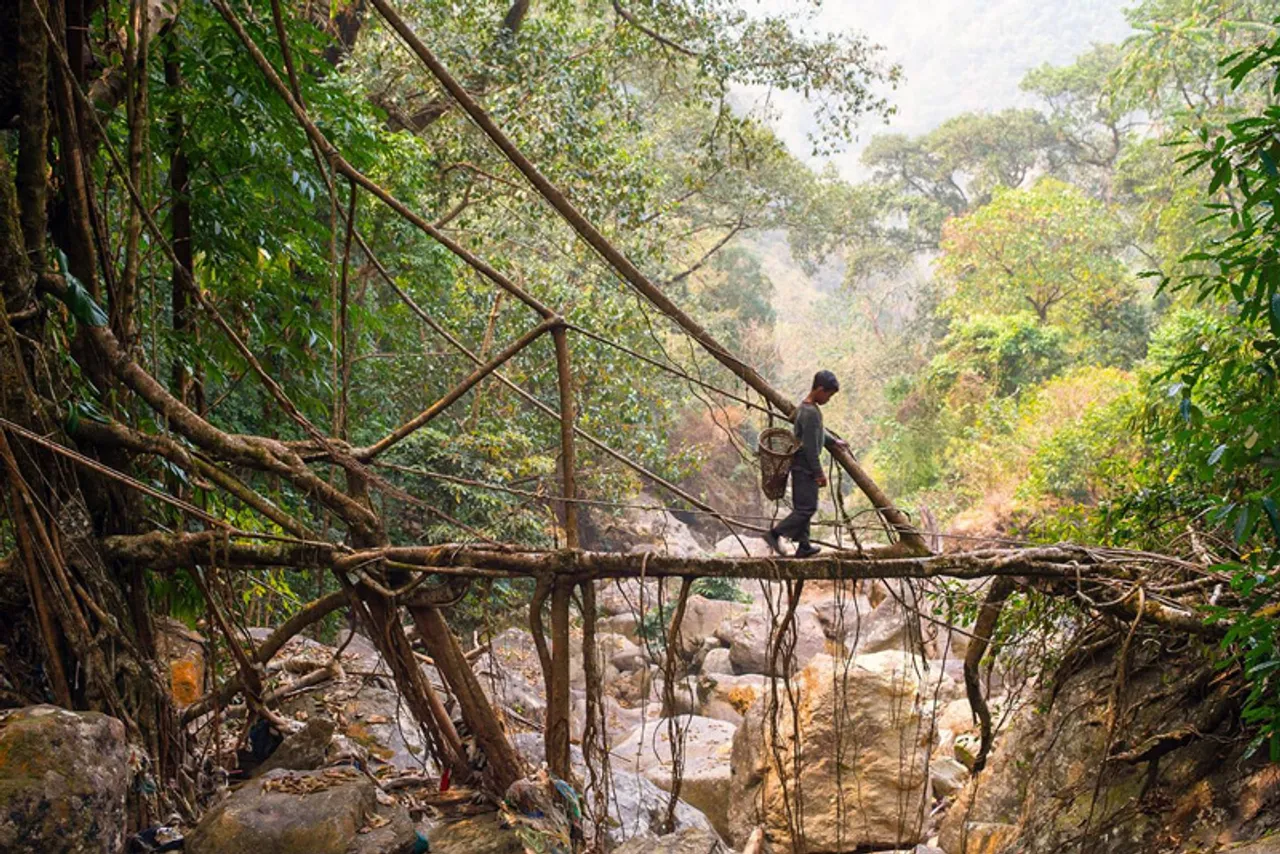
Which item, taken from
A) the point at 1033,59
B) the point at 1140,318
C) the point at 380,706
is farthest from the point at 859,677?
the point at 1033,59

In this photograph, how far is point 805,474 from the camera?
13.1 ft

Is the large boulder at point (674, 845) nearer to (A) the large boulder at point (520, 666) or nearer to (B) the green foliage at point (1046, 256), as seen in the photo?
(A) the large boulder at point (520, 666)

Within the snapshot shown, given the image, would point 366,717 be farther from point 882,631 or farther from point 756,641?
point 756,641

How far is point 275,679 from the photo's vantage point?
17.8ft

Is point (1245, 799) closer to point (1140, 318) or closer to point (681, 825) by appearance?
point (681, 825)

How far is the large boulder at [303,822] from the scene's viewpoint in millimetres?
3166

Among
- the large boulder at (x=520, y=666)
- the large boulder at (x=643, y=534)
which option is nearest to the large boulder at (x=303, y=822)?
the large boulder at (x=520, y=666)

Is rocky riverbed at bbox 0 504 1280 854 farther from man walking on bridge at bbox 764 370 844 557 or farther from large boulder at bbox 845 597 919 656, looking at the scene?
large boulder at bbox 845 597 919 656

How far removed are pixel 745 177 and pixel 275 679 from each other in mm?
17371

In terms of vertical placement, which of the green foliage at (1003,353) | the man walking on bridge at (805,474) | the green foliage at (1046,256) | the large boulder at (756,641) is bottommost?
the man walking on bridge at (805,474)

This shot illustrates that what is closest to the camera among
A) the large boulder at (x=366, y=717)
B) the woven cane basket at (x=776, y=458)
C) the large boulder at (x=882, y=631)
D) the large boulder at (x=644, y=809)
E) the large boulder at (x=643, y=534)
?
the woven cane basket at (x=776, y=458)

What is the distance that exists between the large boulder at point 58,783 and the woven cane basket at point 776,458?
8.40 feet

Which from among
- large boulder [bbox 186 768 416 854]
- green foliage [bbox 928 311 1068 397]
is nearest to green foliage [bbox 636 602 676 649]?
large boulder [bbox 186 768 416 854]

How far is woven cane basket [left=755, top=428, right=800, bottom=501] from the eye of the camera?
3.97m
